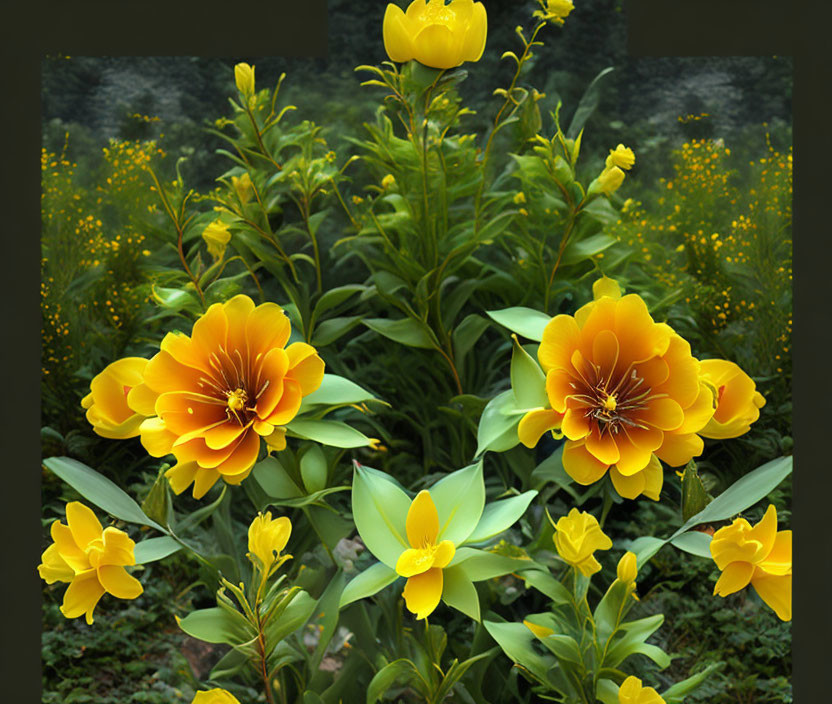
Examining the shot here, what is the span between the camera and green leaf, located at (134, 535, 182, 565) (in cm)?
99

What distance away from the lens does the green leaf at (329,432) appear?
0.98 metres

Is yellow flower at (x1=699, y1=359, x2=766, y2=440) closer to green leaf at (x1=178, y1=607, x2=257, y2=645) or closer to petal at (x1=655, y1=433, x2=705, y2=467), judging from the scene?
petal at (x1=655, y1=433, x2=705, y2=467)

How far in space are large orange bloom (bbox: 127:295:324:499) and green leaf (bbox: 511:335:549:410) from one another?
0.23 metres

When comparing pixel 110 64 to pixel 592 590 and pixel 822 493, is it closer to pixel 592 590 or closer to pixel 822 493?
pixel 592 590

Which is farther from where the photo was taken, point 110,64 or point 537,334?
point 110,64

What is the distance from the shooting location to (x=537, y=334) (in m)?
0.98

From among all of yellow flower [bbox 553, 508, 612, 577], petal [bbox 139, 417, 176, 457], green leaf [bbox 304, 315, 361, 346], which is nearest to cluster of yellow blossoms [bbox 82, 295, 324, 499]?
petal [bbox 139, 417, 176, 457]

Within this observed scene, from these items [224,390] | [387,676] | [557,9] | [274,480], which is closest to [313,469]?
[274,480]

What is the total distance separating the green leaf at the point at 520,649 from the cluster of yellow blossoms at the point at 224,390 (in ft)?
1.11

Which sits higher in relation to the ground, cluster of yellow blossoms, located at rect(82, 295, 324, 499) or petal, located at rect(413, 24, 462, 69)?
petal, located at rect(413, 24, 462, 69)

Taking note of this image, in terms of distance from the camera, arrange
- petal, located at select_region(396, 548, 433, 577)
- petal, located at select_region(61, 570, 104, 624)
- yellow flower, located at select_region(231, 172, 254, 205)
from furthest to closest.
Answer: yellow flower, located at select_region(231, 172, 254, 205) < petal, located at select_region(61, 570, 104, 624) < petal, located at select_region(396, 548, 433, 577)

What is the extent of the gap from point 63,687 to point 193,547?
0.25m

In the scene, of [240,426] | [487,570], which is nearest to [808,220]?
[487,570]

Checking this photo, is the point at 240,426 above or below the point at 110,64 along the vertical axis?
below
